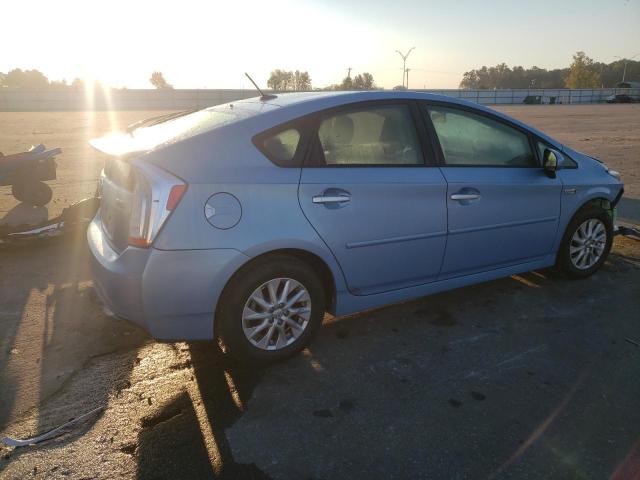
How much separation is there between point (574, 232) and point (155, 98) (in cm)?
6428

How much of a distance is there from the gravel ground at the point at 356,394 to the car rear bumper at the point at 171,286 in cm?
40

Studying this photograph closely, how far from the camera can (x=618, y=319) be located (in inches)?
151

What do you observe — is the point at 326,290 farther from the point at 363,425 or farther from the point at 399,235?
the point at 363,425

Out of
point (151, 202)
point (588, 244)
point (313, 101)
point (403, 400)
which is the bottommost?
point (403, 400)

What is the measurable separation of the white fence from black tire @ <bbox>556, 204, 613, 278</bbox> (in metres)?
47.7

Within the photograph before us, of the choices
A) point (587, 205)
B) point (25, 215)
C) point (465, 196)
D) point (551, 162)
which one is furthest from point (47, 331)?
point (587, 205)

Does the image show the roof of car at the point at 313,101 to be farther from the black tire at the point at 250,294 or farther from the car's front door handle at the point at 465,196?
the black tire at the point at 250,294

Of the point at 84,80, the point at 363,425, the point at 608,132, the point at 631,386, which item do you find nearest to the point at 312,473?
the point at 363,425

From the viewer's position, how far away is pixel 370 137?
3.41 meters

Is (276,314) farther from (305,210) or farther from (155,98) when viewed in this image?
(155,98)

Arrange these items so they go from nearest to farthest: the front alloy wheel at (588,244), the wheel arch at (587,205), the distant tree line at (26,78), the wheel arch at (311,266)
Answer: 1. the wheel arch at (311,266)
2. the wheel arch at (587,205)
3. the front alloy wheel at (588,244)
4. the distant tree line at (26,78)

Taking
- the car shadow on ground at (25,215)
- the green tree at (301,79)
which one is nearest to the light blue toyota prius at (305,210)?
the car shadow on ground at (25,215)

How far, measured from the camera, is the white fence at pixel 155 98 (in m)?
53.8

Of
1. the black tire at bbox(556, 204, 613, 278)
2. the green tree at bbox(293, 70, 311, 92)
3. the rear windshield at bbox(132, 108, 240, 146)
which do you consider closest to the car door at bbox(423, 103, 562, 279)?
the black tire at bbox(556, 204, 613, 278)
